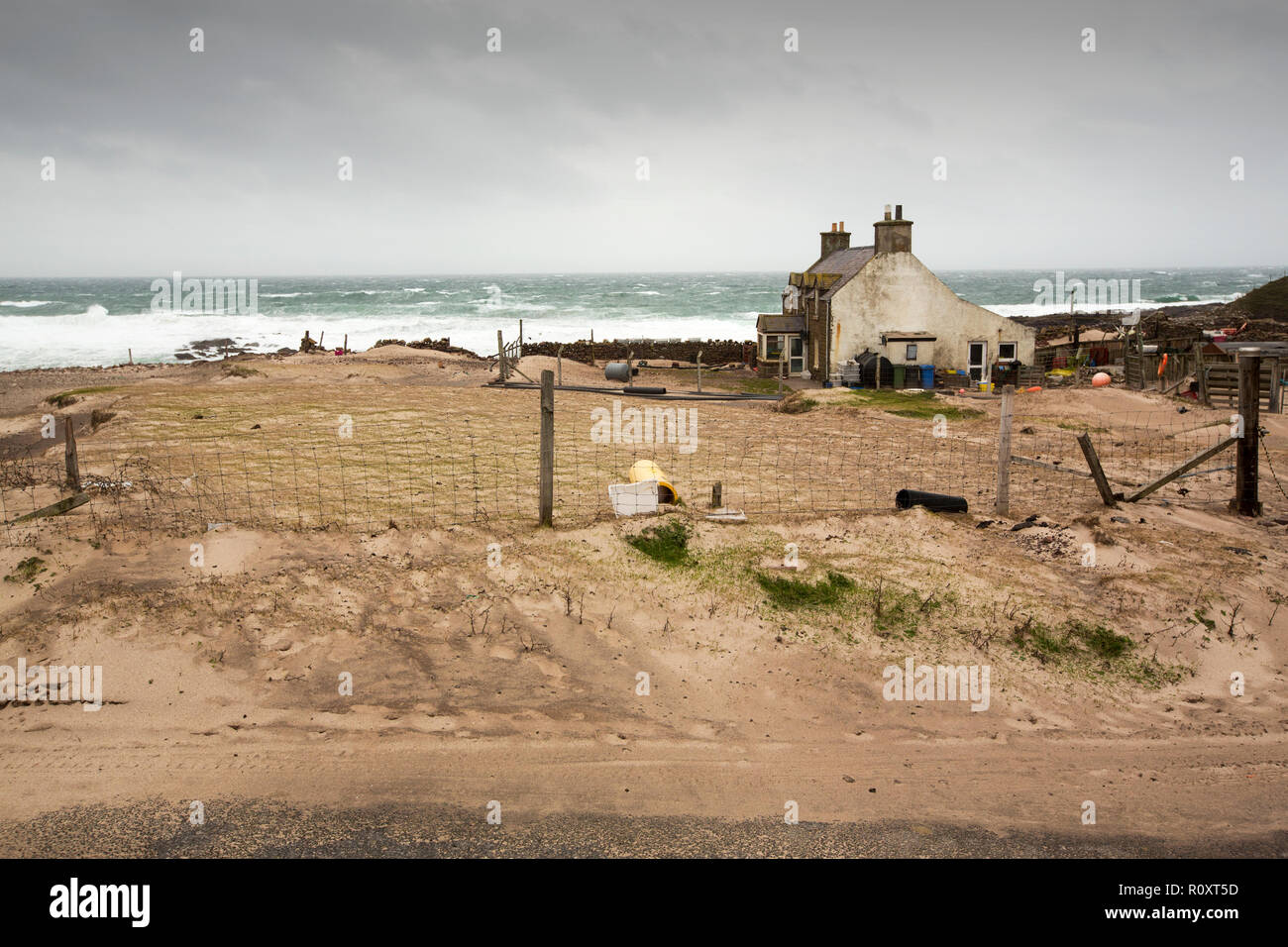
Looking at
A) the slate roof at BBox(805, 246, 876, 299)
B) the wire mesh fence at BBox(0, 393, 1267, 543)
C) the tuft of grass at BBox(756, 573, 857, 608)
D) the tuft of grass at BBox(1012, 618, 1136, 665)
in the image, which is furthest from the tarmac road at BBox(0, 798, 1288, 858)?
the slate roof at BBox(805, 246, 876, 299)

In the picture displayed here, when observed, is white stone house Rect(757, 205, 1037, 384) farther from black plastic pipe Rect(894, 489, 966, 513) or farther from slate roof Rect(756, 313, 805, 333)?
black plastic pipe Rect(894, 489, 966, 513)

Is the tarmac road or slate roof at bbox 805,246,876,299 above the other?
slate roof at bbox 805,246,876,299

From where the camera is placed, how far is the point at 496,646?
336 inches

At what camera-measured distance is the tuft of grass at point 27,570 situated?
9.10 metres

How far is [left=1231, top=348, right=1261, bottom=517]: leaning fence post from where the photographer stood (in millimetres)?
11688

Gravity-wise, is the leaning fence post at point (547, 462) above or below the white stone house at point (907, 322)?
below

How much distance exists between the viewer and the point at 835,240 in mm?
44531

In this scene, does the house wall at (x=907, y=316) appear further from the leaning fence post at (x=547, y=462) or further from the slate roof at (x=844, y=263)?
the leaning fence post at (x=547, y=462)

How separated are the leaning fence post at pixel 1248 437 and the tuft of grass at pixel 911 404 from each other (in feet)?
43.3

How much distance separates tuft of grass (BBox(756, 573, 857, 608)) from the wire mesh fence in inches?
91.2

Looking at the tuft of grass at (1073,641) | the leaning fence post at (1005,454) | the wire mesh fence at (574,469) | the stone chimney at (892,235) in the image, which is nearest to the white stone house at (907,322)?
the stone chimney at (892,235)

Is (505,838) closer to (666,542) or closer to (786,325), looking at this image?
(666,542)

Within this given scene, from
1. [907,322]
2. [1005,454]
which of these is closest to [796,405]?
[907,322]
